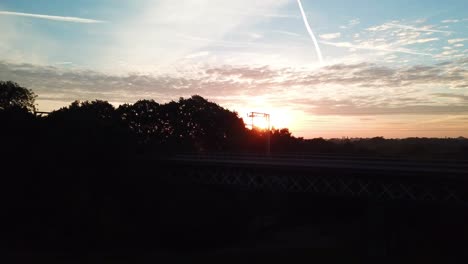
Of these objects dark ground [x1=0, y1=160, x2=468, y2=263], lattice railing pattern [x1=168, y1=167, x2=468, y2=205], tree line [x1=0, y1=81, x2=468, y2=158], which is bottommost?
dark ground [x1=0, y1=160, x2=468, y2=263]

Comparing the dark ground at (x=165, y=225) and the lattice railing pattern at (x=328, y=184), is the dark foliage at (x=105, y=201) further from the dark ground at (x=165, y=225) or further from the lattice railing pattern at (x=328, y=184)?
the lattice railing pattern at (x=328, y=184)

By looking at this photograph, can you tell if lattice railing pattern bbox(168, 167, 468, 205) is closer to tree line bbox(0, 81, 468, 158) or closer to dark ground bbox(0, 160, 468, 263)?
dark ground bbox(0, 160, 468, 263)

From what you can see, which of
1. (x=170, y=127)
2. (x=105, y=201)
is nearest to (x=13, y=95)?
(x=170, y=127)

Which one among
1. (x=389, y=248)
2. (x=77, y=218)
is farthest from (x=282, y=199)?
(x=77, y=218)

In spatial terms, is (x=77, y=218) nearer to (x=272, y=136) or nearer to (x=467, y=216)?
(x=467, y=216)

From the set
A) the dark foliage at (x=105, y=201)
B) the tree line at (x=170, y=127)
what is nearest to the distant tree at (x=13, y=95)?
the tree line at (x=170, y=127)

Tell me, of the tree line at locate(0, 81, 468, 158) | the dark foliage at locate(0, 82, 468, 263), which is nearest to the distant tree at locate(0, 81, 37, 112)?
the tree line at locate(0, 81, 468, 158)

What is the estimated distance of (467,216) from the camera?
3628cm

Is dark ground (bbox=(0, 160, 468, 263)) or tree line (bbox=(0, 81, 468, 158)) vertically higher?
tree line (bbox=(0, 81, 468, 158))

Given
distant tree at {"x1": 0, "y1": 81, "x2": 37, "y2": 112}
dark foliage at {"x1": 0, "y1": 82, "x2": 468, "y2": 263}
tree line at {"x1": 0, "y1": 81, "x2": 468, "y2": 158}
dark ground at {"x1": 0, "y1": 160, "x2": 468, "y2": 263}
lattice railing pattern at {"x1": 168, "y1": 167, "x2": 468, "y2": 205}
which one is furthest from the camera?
distant tree at {"x1": 0, "y1": 81, "x2": 37, "y2": 112}

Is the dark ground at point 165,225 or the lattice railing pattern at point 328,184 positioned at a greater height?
the lattice railing pattern at point 328,184

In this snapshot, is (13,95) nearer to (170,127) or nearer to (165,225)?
(170,127)

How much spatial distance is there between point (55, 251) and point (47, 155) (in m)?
11.0

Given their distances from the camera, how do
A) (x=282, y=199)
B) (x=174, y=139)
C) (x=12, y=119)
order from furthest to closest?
(x=174, y=139)
(x=282, y=199)
(x=12, y=119)
